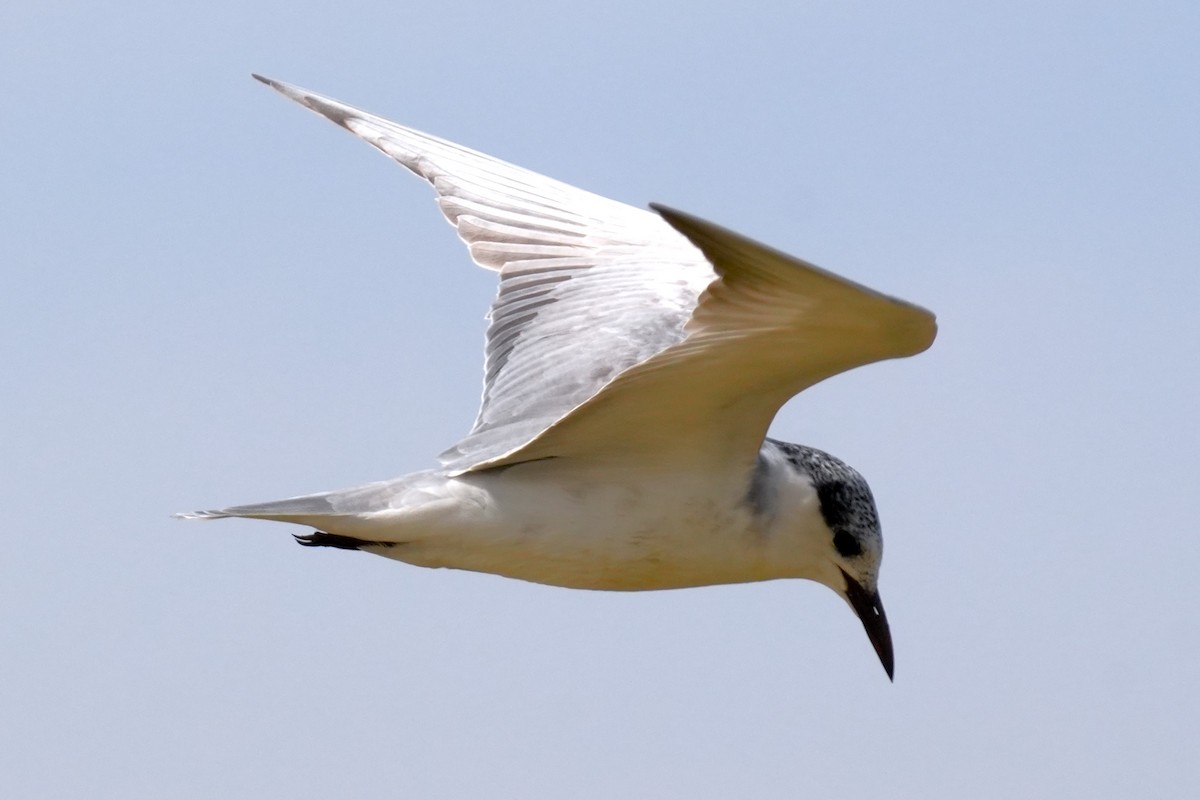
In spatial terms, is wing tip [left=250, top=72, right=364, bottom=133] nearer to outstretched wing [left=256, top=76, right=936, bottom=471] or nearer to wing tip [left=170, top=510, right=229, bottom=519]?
outstretched wing [left=256, top=76, right=936, bottom=471]

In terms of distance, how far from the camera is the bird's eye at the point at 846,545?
25.8 ft

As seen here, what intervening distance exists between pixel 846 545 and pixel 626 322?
4.90ft

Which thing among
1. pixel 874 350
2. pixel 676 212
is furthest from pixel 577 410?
pixel 676 212

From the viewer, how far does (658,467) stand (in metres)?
7.62

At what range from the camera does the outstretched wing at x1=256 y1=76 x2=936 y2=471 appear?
20.7 ft

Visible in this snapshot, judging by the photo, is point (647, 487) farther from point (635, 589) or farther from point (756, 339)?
point (756, 339)

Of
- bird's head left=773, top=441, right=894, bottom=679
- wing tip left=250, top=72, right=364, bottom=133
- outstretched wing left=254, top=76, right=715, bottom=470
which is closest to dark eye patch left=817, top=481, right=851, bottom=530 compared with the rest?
bird's head left=773, top=441, right=894, bottom=679

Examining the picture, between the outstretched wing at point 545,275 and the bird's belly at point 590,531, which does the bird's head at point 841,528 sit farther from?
the outstretched wing at point 545,275

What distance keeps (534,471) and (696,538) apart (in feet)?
2.23

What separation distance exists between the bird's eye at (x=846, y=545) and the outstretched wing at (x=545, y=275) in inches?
43.5

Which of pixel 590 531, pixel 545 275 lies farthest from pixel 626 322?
pixel 590 531

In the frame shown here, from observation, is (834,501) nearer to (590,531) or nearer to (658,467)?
(658,467)

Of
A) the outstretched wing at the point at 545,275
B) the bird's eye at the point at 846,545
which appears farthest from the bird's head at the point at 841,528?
the outstretched wing at the point at 545,275

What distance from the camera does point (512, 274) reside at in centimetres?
935
